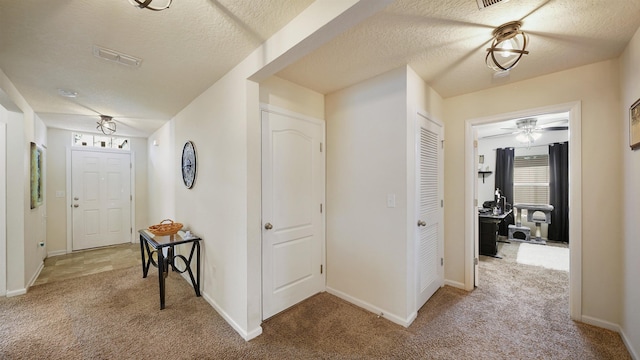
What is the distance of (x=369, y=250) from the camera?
2.44m

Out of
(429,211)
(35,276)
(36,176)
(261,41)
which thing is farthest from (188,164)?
(429,211)

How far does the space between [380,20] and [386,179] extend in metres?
1.27

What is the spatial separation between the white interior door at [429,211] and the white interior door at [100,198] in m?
5.60

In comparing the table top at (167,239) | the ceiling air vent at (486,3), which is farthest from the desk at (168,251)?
the ceiling air vent at (486,3)

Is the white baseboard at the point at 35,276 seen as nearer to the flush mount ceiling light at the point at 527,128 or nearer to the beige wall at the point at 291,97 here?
the beige wall at the point at 291,97

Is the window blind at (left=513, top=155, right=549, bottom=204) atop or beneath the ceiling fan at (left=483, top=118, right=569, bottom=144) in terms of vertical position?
beneath

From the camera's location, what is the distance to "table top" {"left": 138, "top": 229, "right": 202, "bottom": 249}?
2.51m

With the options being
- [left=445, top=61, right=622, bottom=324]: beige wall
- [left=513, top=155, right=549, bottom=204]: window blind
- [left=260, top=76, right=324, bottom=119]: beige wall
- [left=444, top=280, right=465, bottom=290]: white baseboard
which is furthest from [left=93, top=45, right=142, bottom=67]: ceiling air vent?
[left=513, top=155, right=549, bottom=204]: window blind

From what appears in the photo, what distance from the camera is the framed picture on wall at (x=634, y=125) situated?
5.48ft

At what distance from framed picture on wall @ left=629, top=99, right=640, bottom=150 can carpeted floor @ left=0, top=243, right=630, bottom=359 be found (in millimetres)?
1532

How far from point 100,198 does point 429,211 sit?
586 centimetres

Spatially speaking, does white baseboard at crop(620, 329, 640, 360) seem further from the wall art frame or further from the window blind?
the wall art frame

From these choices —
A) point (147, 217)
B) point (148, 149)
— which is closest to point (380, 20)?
point (148, 149)

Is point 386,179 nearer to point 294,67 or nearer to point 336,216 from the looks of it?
point 336,216
